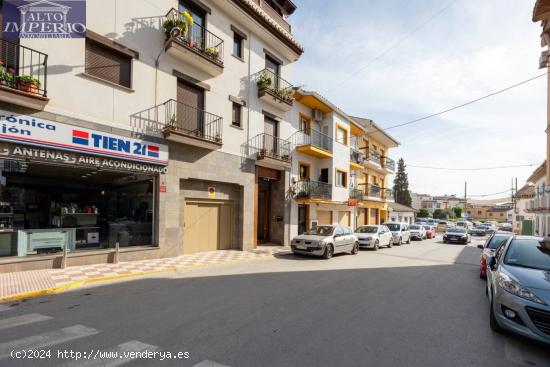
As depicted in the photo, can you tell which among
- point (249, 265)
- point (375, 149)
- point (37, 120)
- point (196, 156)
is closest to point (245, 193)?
point (196, 156)

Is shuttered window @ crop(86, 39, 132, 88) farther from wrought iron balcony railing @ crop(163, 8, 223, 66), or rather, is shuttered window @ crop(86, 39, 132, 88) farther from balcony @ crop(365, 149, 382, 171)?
balcony @ crop(365, 149, 382, 171)

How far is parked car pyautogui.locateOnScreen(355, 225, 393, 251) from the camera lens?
16922 millimetres

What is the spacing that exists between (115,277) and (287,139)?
38.6 ft

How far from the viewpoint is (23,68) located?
754cm

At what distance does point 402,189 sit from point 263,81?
192ft

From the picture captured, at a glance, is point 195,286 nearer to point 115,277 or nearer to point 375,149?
point 115,277

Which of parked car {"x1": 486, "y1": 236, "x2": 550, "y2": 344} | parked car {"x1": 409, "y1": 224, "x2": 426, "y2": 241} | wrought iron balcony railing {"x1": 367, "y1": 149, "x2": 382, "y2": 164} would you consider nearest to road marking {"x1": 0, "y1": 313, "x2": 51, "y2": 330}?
parked car {"x1": 486, "y1": 236, "x2": 550, "y2": 344}

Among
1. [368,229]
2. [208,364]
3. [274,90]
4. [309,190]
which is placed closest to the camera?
[208,364]

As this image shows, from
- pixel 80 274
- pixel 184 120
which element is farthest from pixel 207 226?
pixel 80 274

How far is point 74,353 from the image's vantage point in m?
3.58

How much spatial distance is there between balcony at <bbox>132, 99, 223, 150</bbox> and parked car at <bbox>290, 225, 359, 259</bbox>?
218 inches

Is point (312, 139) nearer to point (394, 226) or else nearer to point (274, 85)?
point (274, 85)

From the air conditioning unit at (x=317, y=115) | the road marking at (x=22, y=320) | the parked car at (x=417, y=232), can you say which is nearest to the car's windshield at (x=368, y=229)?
the air conditioning unit at (x=317, y=115)

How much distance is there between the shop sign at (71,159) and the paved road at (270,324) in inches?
151
